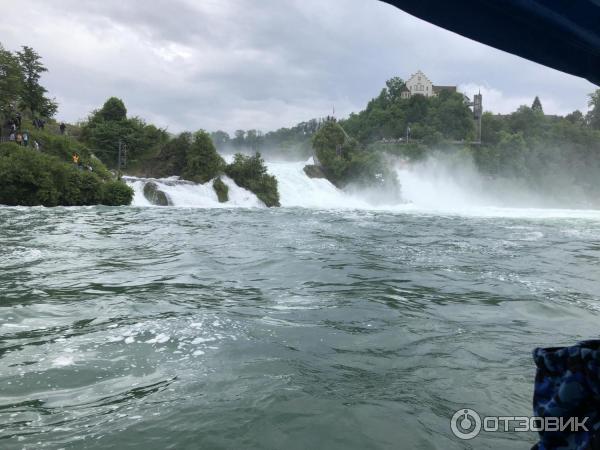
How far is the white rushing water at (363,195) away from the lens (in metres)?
27.6

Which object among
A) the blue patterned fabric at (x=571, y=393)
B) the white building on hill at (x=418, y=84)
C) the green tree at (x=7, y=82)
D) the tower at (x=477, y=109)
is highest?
the white building on hill at (x=418, y=84)

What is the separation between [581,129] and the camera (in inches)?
3243

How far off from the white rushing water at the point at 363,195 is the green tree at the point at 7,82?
11.5m

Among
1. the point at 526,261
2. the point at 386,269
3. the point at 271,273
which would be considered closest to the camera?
the point at 271,273

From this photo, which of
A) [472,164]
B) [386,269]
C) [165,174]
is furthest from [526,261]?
[472,164]

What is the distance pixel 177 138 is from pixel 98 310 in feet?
102

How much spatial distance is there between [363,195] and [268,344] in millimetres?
37887

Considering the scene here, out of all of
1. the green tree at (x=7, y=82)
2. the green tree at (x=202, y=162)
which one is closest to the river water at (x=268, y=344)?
the green tree at (x=202, y=162)

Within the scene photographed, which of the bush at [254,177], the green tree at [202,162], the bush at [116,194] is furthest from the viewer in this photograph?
the bush at [254,177]

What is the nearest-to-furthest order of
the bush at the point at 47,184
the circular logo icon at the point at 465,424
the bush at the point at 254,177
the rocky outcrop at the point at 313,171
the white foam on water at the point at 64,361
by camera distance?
the circular logo icon at the point at 465,424 < the white foam on water at the point at 64,361 < the bush at the point at 47,184 < the bush at the point at 254,177 < the rocky outcrop at the point at 313,171

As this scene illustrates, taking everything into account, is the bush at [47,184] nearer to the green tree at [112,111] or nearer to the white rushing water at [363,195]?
the white rushing water at [363,195]

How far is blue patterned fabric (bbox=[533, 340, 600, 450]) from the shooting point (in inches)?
56.9

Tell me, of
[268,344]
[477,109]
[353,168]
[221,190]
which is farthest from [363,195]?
[477,109]

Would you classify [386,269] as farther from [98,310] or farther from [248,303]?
[98,310]
